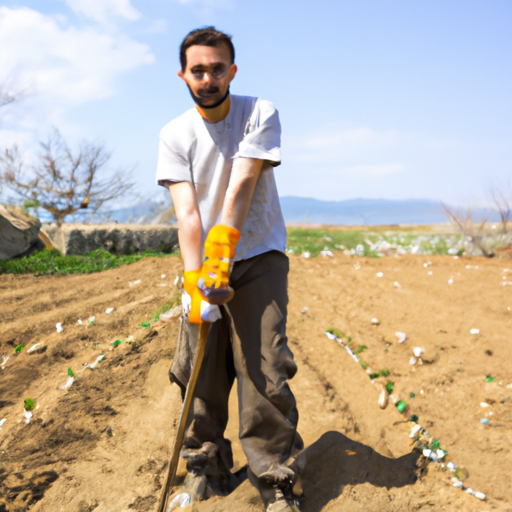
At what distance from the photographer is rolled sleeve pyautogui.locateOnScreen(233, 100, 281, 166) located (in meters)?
2.24

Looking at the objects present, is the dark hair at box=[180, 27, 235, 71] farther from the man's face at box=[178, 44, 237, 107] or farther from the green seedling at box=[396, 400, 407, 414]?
the green seedling at box=[396, 400, 407, 414]

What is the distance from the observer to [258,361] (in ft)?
7.74

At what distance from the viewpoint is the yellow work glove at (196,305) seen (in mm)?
2180

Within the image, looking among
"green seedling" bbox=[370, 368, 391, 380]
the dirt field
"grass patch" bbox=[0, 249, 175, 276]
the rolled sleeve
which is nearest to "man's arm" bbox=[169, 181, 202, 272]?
the rolled sleeve

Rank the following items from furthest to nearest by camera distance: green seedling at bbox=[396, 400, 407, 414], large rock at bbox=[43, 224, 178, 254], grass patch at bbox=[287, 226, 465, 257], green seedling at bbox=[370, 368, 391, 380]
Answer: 1. large rock at bbox=[43, 224, 178, 254]
2. grass patch at bbox=[287, 226, 465, 257]
3. green seedling at bbox=[370, 368, 391, 380]
4. green seedling at bbox=[396, 400, 407, 414]

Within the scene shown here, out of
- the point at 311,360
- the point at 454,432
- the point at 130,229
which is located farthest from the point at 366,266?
the point at 130,229

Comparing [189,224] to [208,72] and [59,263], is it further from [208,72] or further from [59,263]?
[59,263]

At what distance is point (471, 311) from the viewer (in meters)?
5.07

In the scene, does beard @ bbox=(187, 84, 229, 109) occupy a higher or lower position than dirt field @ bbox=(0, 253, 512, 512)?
higher

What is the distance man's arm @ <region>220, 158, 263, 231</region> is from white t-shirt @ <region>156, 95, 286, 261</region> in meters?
0.07

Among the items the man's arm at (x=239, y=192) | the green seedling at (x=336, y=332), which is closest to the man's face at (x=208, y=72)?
the man's arm at (x=239, y=192)

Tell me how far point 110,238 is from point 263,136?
23.3 feet

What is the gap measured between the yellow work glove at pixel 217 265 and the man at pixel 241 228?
0.01 m

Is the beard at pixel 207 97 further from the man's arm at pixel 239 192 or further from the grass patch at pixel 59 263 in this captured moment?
the grass patch at pixel 59 263
